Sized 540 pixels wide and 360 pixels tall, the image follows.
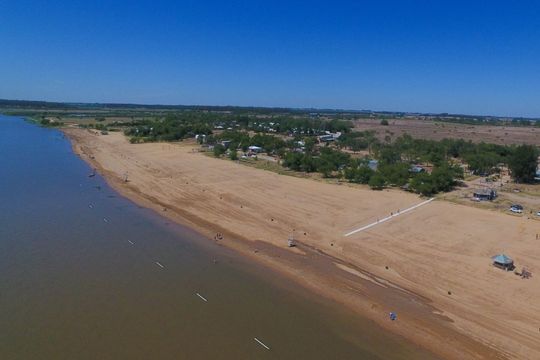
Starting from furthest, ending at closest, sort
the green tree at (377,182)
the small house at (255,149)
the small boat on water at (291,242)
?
1. the small house at (255,149)
2. the green tree at (377,182)
3. the small boat on water at (291,242)

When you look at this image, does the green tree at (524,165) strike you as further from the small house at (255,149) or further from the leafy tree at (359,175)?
the small house at (255,149)

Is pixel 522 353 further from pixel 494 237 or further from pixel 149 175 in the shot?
pixel 149 175

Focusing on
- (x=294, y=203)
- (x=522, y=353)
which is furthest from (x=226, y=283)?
(x=294, y=203)

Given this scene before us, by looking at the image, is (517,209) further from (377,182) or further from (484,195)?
(377,182)

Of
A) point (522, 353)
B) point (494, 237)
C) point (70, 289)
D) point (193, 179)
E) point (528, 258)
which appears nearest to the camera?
point (522, 353)

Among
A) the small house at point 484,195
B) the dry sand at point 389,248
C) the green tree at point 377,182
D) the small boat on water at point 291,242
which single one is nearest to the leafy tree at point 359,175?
the green tree at point 377,182

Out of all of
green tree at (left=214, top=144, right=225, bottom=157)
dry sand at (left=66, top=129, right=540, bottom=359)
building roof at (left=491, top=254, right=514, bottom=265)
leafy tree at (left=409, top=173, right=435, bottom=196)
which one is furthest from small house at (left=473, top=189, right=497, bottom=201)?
green tree at (left=214, top=144, right=225, bottom=157)
